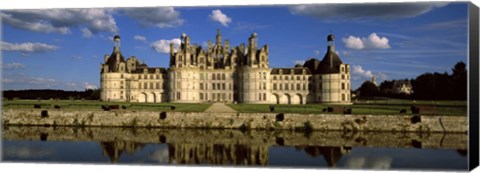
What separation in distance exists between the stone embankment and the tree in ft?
3.04

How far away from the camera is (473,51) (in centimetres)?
1316

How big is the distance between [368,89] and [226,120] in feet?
18.3

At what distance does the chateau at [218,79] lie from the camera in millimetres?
27675

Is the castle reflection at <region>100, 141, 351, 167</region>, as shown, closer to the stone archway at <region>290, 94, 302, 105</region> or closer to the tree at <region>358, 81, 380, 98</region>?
the tree at <region>358, 81, 380, 98</region>

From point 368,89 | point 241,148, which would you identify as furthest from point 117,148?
point 368,89

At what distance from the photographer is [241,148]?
679 inches

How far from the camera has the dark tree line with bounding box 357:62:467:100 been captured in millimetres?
14211

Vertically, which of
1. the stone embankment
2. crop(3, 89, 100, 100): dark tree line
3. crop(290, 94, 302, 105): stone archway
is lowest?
the stone embankment

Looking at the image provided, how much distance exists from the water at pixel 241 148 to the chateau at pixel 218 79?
19.1ft

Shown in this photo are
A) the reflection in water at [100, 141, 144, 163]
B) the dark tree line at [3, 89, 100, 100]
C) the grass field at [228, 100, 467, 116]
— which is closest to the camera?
the reflection in water at [100, 141, 144, 163]

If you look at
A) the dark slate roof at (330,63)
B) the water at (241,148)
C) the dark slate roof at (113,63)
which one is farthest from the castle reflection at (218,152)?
the dark slate roof at (113,63)

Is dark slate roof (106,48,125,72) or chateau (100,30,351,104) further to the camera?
chateau (100,30,351,104)

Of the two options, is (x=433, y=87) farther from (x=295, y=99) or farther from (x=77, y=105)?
(x=77, y=105)

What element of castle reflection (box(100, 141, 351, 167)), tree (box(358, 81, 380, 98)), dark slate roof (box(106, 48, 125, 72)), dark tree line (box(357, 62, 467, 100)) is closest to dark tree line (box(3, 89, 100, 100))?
castle reflection (box(100, 141, 351, 167))
